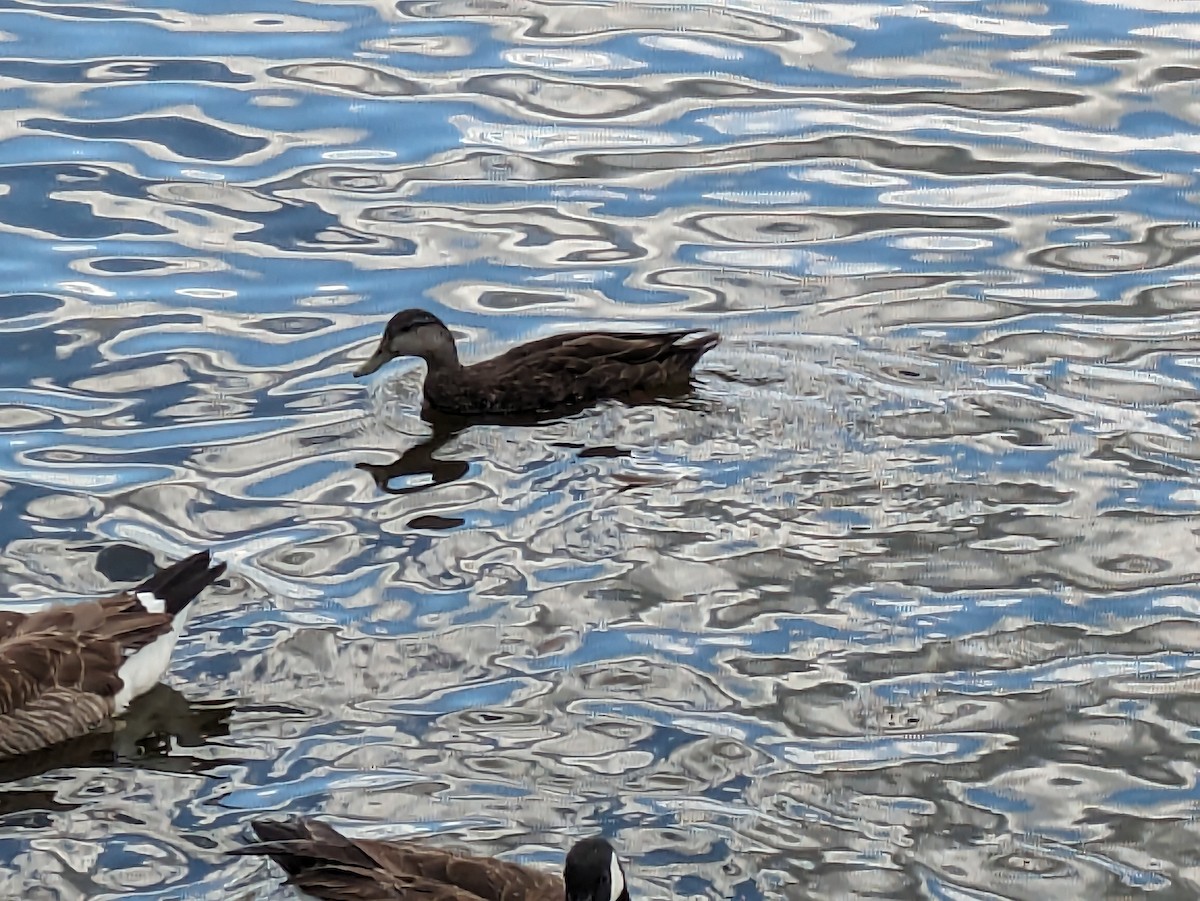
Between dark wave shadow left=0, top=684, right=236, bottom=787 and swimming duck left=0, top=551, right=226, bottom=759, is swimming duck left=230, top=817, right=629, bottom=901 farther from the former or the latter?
swimming duck left=0, top=551, right=226, bottom=759

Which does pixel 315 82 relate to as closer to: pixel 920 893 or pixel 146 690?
pixel 146 690

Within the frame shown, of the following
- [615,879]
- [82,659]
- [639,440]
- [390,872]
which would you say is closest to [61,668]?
[82,659]

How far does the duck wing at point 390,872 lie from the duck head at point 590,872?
0.98ft

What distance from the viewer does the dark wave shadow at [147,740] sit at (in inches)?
394

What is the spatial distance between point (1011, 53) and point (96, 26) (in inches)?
285

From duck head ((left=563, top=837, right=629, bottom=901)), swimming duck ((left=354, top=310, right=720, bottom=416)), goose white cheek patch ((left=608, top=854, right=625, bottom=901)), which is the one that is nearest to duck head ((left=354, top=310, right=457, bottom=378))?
swimming duck ((left=354, top=310, right=720, bottom=416))

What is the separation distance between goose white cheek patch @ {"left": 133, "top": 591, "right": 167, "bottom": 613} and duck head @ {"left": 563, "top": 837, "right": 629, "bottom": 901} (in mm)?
2933

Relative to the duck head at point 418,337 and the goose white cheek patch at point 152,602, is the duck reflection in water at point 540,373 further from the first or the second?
the goose white cheek patch at point 152,602

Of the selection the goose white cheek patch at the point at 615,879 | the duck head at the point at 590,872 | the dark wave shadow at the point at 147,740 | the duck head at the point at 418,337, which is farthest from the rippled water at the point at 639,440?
the duck head at the point at 590,872

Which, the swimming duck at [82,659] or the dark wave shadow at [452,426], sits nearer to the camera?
the swimming duck at [82,659]

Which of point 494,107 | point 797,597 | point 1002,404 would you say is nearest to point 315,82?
point 494,107

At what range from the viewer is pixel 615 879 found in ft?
27.1

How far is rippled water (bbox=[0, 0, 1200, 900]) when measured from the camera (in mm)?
9531

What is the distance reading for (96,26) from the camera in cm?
1895
